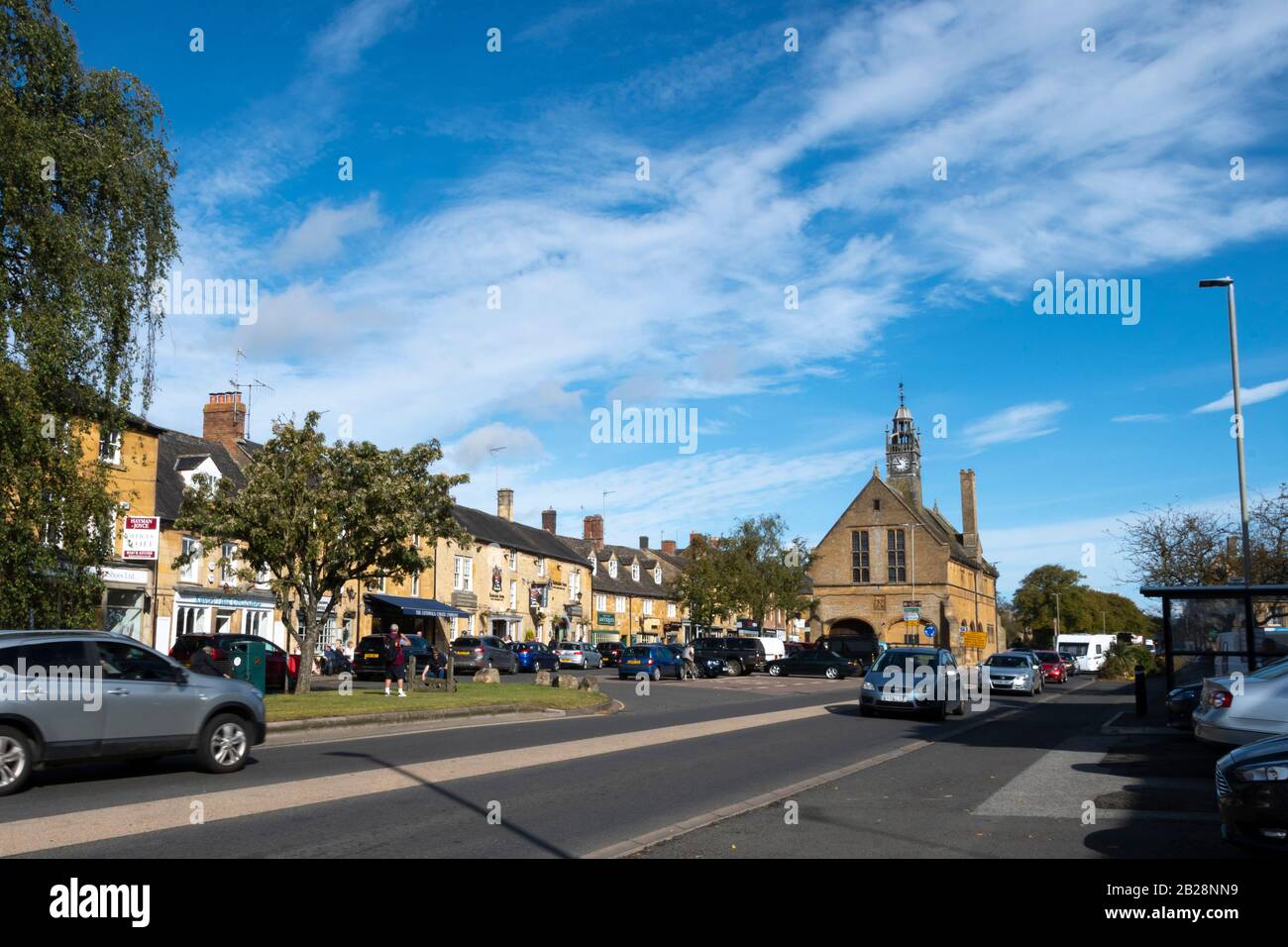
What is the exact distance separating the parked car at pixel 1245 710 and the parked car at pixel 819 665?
3737 cm

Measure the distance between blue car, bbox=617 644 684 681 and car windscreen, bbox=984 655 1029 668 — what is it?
1295 centimetres

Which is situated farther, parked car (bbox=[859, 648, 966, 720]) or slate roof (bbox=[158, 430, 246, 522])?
slate roof (bbox=[158, 430, 246, 522])

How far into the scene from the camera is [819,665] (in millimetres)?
49781

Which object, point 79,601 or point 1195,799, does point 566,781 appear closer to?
point 1195,799

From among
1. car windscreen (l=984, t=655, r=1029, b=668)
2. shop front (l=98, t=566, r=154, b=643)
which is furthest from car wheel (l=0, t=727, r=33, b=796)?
car windscreen (l=984, t=655, r=1029, b=668)

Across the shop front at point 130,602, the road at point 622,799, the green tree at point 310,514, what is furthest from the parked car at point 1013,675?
the shop front at point 130,602

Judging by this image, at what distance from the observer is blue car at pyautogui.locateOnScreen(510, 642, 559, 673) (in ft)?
160

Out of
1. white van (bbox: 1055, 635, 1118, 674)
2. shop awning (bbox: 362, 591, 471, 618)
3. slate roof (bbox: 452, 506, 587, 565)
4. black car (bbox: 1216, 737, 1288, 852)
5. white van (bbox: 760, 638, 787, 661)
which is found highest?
slate roof (bbox: 452, 506, 587, 565)

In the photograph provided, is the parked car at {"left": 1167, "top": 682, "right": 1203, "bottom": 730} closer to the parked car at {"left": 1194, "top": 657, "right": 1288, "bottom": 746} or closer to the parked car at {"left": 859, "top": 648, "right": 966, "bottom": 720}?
the parked car at {"left": 859, "top": 648, "right": 966, "bottom": 720}

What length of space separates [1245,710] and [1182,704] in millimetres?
7875

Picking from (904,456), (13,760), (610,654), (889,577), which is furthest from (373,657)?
(904,456)

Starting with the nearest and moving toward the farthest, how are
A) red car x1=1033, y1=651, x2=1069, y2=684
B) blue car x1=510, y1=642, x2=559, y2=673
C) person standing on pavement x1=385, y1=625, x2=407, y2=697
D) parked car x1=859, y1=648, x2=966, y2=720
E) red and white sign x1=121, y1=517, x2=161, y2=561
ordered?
red and white sign x1=121, y1=517, x2=161, y2=561 < parked car x1=859, y1=648, x2=966, y2=720 < person standing on pavement x1=385, y1=625, x2=407, y2=697 < red car x1=1033, y1=651, x2=1069, y2=684 < blue car x1=510, y1=642, x2=559, y2=673

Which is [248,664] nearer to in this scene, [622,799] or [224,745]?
[224,745]

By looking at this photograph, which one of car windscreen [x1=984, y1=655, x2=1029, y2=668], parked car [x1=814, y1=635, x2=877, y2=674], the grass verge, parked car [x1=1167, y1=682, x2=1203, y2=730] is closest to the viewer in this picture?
parked car [x1=1167, y1=682, x2=1203, y2=730]
